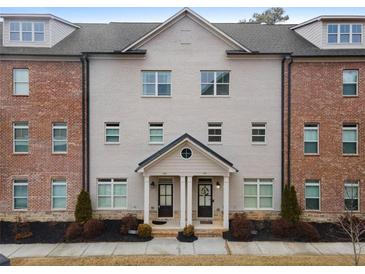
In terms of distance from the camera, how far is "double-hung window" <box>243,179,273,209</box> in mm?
14133

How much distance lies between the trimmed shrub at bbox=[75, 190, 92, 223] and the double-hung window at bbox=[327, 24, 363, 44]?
48.4 feet

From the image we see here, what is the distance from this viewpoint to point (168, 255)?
10664 millimetres

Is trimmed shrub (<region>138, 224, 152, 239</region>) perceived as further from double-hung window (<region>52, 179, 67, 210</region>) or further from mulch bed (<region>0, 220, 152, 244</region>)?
double-hung window (<region>52, 179, 67, 210</region>)

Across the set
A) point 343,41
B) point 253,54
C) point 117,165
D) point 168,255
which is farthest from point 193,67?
point 168,255

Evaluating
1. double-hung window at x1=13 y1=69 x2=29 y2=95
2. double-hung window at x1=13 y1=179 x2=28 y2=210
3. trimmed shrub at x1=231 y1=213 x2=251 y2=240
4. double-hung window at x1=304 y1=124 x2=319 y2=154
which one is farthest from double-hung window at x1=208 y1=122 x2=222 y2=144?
double-hung window at x1=13 y1=179 x2=28 y2=210

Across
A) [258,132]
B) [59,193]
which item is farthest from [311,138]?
[59,193]

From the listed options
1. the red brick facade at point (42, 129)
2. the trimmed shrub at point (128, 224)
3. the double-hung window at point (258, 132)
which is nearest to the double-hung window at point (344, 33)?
the double-hung window at point (258, 132)

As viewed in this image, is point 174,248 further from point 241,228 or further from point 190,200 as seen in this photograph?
point 241,228

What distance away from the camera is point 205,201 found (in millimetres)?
14344

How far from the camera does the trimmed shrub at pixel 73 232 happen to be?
12.4m

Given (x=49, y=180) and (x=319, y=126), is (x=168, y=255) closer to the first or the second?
(x=49, y=180)

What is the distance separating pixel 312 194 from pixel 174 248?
7.57 meters

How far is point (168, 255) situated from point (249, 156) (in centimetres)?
633

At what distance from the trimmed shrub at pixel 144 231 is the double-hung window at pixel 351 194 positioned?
9812mm
